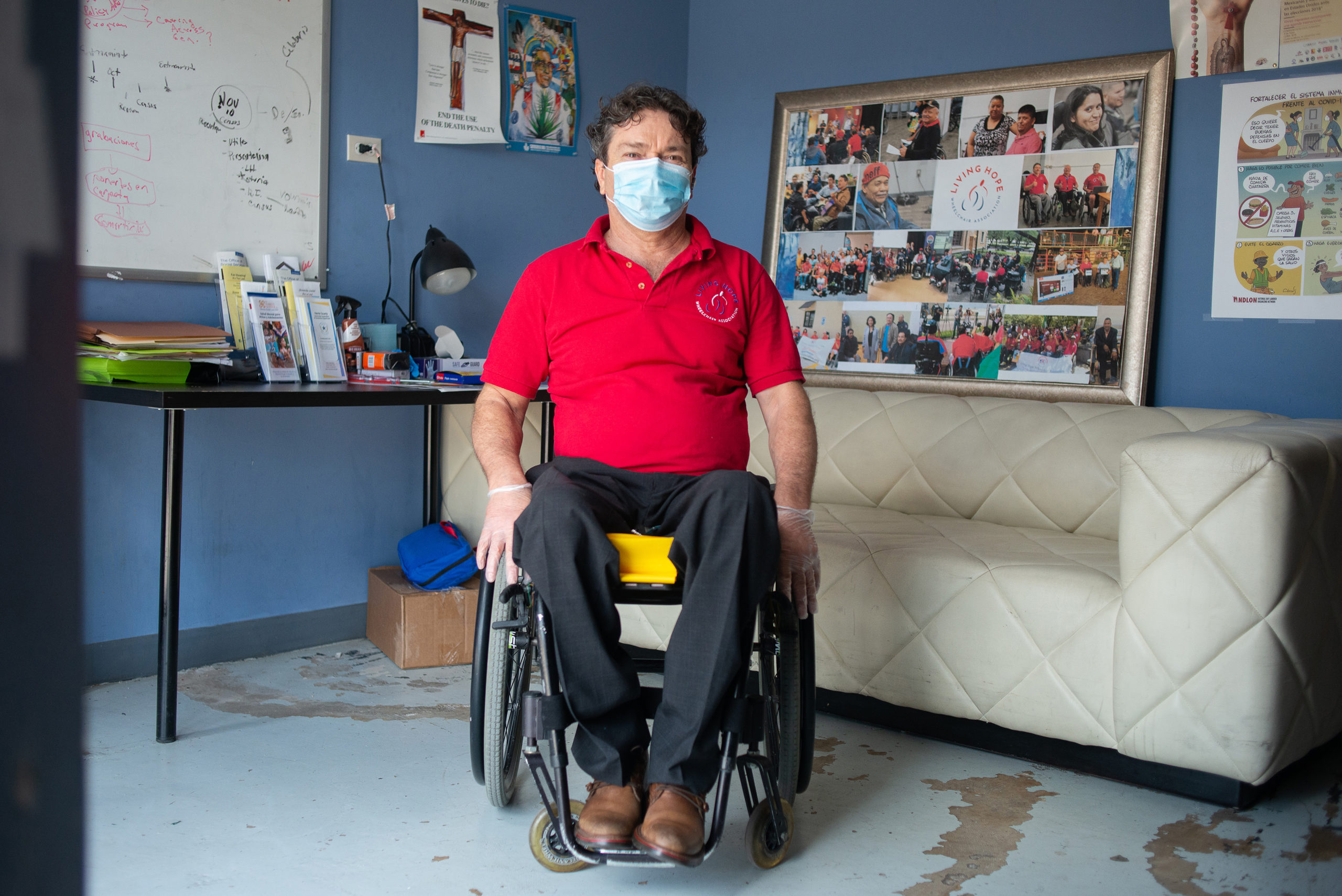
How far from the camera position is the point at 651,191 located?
5.81 feet

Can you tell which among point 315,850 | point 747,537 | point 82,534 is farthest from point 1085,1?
point 82,534

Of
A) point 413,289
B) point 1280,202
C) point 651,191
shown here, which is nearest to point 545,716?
point 651,191

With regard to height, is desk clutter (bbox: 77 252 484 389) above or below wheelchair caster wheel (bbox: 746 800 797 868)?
above

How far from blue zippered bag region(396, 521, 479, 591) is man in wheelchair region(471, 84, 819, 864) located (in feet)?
3.20

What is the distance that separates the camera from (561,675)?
4.68ft

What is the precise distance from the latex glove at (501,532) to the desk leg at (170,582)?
81 cm

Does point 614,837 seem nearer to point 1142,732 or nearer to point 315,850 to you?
point 315,850

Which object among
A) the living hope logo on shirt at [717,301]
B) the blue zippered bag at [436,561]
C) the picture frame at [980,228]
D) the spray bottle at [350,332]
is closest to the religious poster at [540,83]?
the picture frame at [980,228]

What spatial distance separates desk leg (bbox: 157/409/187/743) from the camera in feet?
6.65

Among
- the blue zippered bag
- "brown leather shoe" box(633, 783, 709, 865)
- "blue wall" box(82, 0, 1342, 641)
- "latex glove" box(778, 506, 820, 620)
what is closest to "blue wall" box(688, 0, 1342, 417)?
"blue wall" box(82, 0, 1342, 641)

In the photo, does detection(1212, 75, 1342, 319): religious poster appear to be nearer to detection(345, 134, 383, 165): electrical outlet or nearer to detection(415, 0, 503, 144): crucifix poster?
detection(415, 0, 503, 144): crucifix poster

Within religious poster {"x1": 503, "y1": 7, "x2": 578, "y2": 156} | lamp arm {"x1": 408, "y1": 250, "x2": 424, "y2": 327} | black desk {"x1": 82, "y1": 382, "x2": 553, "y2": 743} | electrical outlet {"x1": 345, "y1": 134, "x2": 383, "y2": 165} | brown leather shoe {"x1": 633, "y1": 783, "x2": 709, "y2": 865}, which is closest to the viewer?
brown leather shoe {"x1": 633, "y1": 783, "x2": 709, "y2": 865}

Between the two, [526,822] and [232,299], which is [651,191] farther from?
[232,299]

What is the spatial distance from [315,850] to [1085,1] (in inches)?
114
